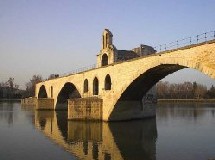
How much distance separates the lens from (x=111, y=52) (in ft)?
144

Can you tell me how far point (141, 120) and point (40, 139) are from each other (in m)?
15.7

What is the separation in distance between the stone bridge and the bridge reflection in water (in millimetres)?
2211

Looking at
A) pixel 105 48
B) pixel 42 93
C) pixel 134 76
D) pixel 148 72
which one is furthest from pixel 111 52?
pixel 42 93

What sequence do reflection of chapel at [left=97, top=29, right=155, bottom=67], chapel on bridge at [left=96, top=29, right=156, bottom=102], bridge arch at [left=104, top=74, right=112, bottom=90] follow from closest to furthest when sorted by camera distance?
bridge arch at [left=104, top=74, right=112, bottom=90]
chapel on bridge at [left=96, top=29, right=156, bottom=102]
reflection of chapel at [left=97, top=29, right=155, bottom=67]

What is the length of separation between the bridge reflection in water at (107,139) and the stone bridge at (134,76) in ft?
7.26

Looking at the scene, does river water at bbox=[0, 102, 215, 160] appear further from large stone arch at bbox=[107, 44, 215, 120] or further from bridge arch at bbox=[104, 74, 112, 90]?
bridge arch at bbox=[104, 74, 112, 90]

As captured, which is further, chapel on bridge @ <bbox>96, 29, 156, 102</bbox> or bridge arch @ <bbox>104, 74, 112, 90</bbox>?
chapel on bridge @ <bbox>96, 29, 156, 102</bbox>

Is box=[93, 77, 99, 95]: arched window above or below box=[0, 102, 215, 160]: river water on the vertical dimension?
above

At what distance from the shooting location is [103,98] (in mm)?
35656

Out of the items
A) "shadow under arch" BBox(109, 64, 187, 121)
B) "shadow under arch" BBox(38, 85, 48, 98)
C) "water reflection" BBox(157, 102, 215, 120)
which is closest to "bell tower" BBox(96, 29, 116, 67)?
"shadow under arch" BBox(109, 64, 187, 121)

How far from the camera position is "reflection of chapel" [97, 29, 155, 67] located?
44.1 meters

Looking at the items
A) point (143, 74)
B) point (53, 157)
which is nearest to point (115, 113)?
point (143, 74)

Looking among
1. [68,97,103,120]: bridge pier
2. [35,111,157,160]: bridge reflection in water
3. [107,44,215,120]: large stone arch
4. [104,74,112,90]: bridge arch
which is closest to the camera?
[35,111,157,160]: bridge reflection in water

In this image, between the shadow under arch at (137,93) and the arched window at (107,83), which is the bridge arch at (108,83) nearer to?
the arched window at (107,83)
